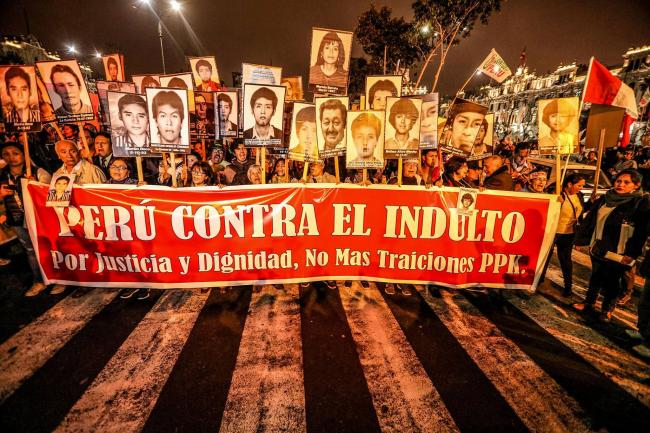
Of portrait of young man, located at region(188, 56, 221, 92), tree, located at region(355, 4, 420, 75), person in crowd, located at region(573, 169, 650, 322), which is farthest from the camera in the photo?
tree, located at region(355, 4, 420, 75)

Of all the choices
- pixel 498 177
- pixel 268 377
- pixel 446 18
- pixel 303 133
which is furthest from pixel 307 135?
pixel 446 18

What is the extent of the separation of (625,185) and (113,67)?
10091mm

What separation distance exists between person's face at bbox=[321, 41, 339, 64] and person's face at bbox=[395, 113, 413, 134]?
176cm

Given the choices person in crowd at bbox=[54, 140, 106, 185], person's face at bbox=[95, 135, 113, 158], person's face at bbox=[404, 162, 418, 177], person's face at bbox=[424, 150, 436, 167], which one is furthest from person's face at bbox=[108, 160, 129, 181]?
person's face at bbox=[424, 150, 436, 167]

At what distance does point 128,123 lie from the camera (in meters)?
4.54

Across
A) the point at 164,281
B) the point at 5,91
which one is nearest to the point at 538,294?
the point at 164,281

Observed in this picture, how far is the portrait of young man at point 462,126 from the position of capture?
16.0 ft

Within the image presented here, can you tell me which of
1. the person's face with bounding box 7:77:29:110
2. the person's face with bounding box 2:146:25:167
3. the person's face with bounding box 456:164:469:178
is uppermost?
the person's face with bounding box 7:77:29:110

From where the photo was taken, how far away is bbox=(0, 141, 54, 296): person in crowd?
438cm

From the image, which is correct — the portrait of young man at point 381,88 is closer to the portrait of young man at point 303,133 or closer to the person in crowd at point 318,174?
the portrait of young man at point 303,133

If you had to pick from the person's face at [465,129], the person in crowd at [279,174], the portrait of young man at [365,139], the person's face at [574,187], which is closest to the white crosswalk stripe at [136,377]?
the person in crowd at [279,174]

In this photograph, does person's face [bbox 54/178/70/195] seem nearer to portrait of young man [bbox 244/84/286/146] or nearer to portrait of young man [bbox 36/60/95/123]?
portrait of young man [bbox 36/60/95/123]

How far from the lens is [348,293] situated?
4.78 meters

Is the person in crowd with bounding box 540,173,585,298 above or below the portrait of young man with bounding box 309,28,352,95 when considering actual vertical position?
below
